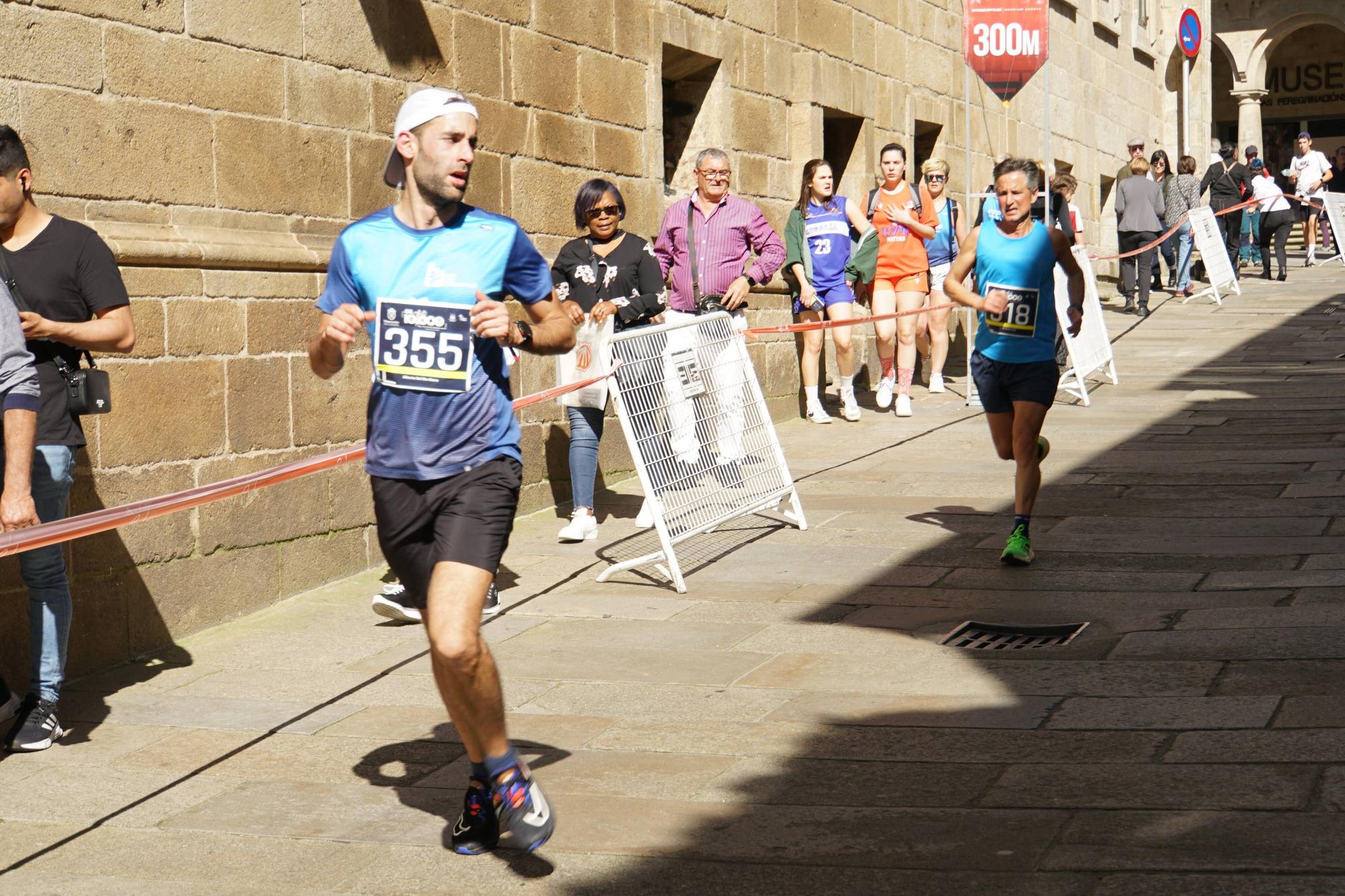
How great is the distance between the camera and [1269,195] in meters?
23.6

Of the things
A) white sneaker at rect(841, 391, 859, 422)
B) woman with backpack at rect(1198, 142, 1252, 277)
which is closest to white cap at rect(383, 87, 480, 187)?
white sneaker at rect(841, 391, 859, 422)

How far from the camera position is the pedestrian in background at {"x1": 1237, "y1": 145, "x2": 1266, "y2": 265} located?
82.1 feet

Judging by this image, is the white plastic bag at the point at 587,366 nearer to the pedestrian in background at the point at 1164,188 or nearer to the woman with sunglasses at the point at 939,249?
the woman with sunglasses at the point at 939,249

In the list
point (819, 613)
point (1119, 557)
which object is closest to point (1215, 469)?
point (1119, 557)

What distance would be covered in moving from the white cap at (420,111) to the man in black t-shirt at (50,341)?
1.56 meters

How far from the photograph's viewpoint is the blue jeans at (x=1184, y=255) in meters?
22.1

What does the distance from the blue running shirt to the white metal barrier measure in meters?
3.25

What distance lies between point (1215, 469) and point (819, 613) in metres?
4.47

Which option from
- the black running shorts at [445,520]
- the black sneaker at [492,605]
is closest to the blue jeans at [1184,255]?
the black sneaker at [492,605]

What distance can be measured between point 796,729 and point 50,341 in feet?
8.50

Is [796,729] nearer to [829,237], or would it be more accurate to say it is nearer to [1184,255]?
[829,237]

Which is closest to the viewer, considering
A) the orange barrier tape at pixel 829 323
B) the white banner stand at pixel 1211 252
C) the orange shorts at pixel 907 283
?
the orange barrier tape at pixel 829 323

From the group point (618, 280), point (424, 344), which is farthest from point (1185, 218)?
point (424, 344)

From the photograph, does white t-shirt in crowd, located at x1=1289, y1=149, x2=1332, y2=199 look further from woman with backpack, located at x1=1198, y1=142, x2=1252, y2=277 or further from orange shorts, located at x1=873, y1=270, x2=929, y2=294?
orange shorts, located at x1=873, y1=270, x2=929, y2=294
